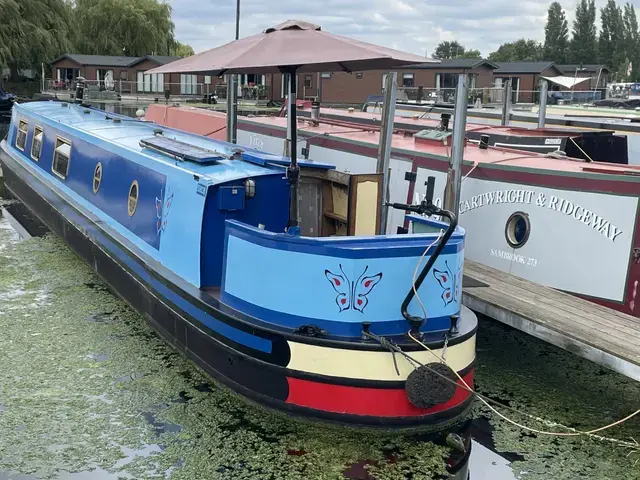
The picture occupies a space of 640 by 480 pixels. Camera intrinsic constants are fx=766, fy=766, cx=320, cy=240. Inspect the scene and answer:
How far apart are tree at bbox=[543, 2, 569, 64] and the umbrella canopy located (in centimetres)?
11071

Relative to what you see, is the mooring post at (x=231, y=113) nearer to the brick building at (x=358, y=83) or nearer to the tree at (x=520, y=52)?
the brick building at (x=358, y=83)

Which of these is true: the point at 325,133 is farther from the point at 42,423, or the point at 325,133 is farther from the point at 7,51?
the point at 7,51

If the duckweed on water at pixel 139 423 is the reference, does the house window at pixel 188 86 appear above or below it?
above

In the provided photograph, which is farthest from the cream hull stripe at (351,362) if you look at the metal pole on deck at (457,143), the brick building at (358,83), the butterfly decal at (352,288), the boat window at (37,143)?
the brick building at (358,83)

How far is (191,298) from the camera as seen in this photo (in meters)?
6.63

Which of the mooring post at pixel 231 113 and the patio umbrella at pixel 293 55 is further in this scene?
the mooring post at pixel 231 113

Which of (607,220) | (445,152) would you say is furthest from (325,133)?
(607,220)

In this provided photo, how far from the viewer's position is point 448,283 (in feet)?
19.4

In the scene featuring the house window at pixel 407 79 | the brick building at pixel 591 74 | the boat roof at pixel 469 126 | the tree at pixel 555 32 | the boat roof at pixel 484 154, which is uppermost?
the tree at pixel 555 32

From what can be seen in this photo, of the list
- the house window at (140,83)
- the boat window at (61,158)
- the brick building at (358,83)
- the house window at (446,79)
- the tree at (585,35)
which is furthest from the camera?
the tree at (585,35)

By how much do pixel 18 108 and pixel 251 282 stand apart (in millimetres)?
11072

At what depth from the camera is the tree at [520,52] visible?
110688 millimetres

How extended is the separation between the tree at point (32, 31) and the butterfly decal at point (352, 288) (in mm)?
39802

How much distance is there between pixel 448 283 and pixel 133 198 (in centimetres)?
409
